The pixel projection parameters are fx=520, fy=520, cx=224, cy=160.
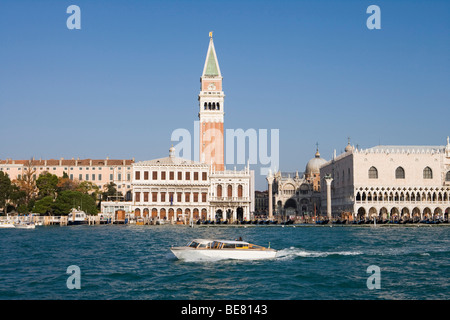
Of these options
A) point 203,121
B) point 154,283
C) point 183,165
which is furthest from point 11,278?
point 203,121

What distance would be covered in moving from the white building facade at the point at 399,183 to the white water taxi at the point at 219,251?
5486cm

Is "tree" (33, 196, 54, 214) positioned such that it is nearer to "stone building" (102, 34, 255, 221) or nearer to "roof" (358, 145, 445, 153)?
"stone building" (102, 34, 255, 221)

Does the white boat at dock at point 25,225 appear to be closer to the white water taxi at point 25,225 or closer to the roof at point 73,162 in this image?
the white water taxi at point 25,225

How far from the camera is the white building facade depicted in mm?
75125

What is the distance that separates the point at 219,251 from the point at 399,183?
58.8 m

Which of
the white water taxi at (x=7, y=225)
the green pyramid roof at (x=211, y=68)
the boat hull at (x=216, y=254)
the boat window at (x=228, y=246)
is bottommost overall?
the white water taxi at (x=7, y=225)

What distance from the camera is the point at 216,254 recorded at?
2238cm

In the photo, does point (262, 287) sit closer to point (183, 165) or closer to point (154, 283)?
point (154, 283)

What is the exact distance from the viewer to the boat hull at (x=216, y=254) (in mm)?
22359

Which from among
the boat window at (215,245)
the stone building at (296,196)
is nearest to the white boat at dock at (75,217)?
the boat window at (215,245)

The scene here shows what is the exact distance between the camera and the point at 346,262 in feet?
73.7

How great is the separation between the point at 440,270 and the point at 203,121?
58.5 m

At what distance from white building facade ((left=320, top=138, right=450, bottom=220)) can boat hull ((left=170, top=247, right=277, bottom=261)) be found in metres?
54.9
